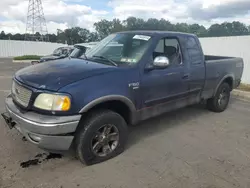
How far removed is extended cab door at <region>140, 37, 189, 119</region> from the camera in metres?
4.02

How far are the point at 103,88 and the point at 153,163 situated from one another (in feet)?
4.34

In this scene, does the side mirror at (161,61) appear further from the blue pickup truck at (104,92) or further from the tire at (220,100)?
the tire at (220,100)

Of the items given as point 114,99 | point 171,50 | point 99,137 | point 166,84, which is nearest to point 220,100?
point 171,50

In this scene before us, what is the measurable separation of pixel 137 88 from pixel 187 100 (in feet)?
5.11

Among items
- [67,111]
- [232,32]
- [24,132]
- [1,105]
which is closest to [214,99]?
[67,111]

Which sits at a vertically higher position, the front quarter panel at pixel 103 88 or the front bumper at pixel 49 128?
the front quarter panel at pixel 103 88

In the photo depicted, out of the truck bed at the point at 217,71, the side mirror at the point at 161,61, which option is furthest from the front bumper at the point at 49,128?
the truck bed at the point at 217,71

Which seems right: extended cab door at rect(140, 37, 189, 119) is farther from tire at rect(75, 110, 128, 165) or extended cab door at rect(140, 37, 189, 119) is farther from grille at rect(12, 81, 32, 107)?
grille at rect(12, 81, 32, 107)

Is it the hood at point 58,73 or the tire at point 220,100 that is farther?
the tire at point 220,100

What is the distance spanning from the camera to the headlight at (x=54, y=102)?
9.95ft

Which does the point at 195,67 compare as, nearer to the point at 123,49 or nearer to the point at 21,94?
the point at 123,49

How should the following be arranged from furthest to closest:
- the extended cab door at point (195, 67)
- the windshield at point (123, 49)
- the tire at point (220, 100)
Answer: the tire at point (220, 100), the extended cab door at point (195, 67), the windshield at point (123, 49)

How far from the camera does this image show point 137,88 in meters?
3.82

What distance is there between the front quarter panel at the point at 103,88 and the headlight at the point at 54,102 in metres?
0.08
